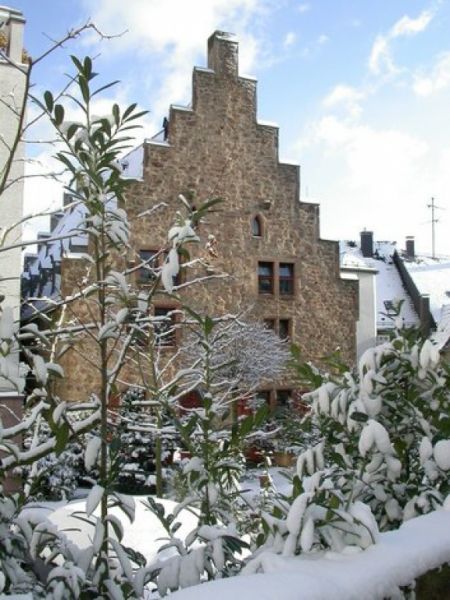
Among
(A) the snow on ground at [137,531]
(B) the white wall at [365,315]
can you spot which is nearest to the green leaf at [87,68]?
(A) the snow on ground at [137,531]

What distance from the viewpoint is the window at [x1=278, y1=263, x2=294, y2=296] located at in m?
21.4

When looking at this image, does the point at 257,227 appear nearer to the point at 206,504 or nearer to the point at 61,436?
the point at 206,504

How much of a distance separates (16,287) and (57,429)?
10.7 metres

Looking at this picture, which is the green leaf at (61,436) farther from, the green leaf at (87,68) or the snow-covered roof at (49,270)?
the snow-covered roof at (49,270)

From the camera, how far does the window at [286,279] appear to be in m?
21.4

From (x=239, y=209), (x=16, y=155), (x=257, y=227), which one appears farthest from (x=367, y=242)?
(x=16, y=155)

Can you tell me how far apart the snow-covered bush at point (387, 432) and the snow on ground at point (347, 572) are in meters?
0.44

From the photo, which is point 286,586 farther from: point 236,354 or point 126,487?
point 236,354

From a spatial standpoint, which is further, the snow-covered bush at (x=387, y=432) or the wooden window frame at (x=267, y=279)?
the wooden window frame at (x=267, y=279)

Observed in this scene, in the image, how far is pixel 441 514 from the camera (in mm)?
2535

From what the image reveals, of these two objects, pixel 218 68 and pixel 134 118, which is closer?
pixel 134 118

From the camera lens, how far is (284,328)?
21.5m

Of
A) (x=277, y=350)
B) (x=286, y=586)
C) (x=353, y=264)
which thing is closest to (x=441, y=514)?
(x=286, y=586)

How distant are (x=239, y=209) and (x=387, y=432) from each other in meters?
17.8
